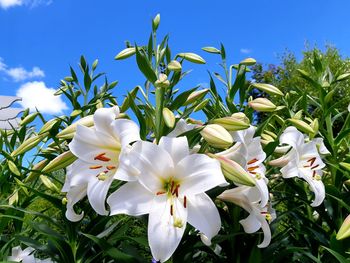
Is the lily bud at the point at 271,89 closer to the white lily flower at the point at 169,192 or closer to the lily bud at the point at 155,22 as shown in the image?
the lily bud at the point at 155,22

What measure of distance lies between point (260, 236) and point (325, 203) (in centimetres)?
31

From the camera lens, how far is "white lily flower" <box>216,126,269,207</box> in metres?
1.05

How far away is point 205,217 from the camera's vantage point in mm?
944

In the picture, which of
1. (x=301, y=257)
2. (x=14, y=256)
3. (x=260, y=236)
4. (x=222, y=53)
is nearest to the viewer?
(x=260, y=236)

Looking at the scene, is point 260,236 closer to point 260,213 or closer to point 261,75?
point 260,213

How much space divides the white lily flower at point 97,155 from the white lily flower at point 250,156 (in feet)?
0.77

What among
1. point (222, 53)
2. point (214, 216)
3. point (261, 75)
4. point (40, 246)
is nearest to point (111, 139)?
point (214, 216)

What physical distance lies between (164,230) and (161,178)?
11 centimetres

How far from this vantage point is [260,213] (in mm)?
1122

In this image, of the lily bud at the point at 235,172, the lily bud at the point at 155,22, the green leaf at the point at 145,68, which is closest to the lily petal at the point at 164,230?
the lily bud at the point at 235,172

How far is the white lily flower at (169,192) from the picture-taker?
3.04ft

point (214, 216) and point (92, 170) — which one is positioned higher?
point (92, 170)

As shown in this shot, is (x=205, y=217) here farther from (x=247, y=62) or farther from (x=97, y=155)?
(x=247, y=62)

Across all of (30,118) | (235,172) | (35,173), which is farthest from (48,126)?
(235,172)
